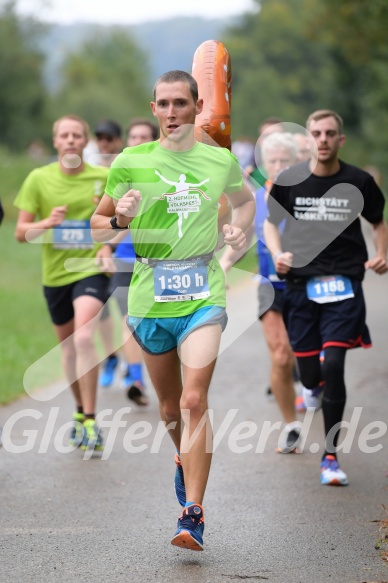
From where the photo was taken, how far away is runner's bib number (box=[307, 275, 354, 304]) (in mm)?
8008

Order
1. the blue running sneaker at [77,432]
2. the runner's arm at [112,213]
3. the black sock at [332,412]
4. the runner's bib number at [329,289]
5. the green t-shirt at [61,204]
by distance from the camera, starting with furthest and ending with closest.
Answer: the green t-shirt at [61,204], the blue running sneaker at [77,432], the runner's bib number at [329,289], the black sock at [332,412], the runner's arm at [112,213]

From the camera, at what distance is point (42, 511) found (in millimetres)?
7012

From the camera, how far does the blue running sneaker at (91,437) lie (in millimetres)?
8852

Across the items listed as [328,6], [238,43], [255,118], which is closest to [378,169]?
[328,6]

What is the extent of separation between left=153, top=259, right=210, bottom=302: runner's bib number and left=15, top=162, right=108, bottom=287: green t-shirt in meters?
3.16

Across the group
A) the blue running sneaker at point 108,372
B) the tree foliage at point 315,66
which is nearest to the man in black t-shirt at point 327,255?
the blue running sneaker at point 108,372

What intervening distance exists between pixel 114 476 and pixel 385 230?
2.45 metres

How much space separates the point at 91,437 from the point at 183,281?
3003 mm

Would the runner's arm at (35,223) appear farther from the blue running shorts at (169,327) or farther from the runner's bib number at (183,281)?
the runner's bib number at (183,281)

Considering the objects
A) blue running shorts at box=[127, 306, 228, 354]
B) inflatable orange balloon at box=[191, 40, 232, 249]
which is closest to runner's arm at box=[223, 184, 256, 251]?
inflatable orange balloon at box=[191, 40, 232, 249]

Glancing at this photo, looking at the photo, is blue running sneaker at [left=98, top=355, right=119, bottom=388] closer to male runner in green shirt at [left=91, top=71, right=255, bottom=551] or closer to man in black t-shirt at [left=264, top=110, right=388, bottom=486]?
man in black t-shirt at [left=264, top=110, right=388, bottom=486]

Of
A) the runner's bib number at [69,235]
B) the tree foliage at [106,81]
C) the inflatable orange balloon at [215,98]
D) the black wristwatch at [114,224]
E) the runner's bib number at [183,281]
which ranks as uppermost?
the tree foliage at [106,81]

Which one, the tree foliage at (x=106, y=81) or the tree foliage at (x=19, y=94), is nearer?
the tree foliage at (x=19, y=94)

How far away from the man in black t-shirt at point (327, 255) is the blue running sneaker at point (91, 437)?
1603 mm
